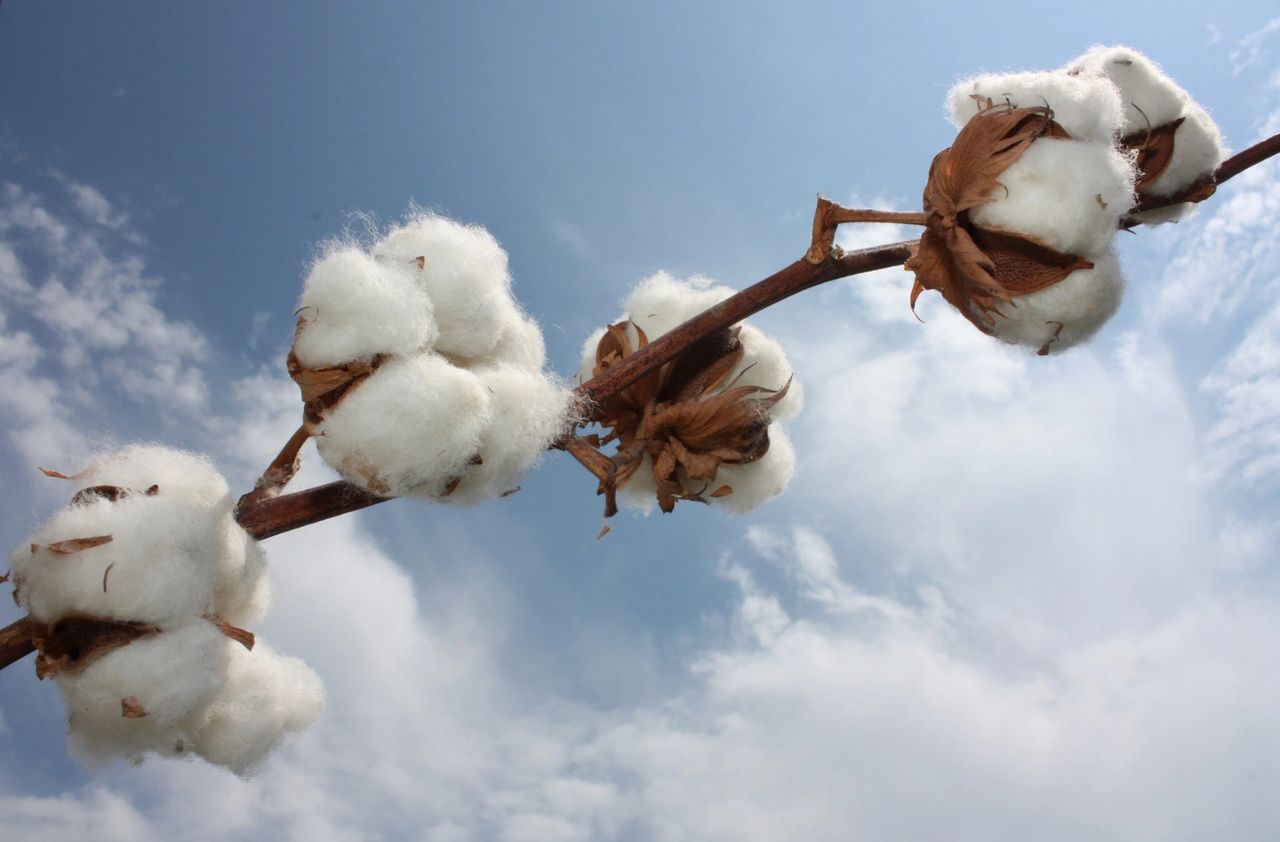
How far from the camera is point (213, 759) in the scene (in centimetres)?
135

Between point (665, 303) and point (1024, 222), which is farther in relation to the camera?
point (665, 303)

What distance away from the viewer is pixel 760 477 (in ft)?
5.55

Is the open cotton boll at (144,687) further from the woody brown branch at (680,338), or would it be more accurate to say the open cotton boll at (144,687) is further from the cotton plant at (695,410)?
the cotton plant at (695,410)

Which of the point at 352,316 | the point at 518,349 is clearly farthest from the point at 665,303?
the point at 352,316

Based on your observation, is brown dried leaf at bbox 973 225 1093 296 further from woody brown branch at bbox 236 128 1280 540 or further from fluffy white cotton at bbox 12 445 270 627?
fluffy white cotton at bbox 12 445 270 627

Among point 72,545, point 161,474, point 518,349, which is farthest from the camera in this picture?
point 518,349

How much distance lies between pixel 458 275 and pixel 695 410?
0.46 metres

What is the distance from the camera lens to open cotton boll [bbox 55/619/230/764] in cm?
114

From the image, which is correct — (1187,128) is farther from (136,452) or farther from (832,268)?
(136,452)

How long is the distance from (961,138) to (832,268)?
279 millimetres

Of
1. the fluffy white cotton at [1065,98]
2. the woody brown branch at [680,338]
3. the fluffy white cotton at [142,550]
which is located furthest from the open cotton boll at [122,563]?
the fluffy white cotton at [1065,98]

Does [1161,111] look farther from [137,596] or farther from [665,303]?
[137,596]

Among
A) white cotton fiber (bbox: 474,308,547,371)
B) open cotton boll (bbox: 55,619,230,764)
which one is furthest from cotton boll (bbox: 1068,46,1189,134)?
open cotton boll (bbox: 55,619,230,764)

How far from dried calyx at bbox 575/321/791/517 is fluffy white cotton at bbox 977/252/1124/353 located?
39 cm
